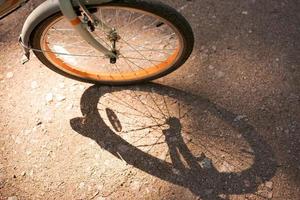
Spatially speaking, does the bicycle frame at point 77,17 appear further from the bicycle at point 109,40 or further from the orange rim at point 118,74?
the orange rim at point 118,74

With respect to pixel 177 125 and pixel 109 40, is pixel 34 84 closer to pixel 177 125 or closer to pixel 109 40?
pixel 109 40

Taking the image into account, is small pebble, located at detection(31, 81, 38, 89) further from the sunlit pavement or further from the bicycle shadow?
the bicycle shadow

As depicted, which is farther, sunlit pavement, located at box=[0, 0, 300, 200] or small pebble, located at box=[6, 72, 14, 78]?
small pebble, located at box=[6, 72, 14, 78]

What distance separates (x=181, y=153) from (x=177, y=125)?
0.61 feet

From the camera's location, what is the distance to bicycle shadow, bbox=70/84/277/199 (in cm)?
221

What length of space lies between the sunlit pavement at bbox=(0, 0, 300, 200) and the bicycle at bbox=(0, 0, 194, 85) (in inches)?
5.5

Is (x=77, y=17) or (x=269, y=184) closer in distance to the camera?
(x=77, y=17)

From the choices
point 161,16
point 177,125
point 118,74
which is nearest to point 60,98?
point 118,74

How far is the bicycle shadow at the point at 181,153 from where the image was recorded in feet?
7.26

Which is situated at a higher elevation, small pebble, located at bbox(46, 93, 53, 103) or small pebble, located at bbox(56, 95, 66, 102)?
small pebble, located at bbox(46, 93, 53, 103)

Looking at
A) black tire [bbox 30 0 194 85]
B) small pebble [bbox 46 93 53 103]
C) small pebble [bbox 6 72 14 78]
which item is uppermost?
black tire [bbox 30 0 194 85]

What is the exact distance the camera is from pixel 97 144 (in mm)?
2391

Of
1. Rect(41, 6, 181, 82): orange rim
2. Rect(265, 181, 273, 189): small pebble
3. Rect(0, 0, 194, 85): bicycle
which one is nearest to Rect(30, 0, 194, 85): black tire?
Rect(0, 0, 194, 85): bicycle

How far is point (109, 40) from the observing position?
7.04ft
